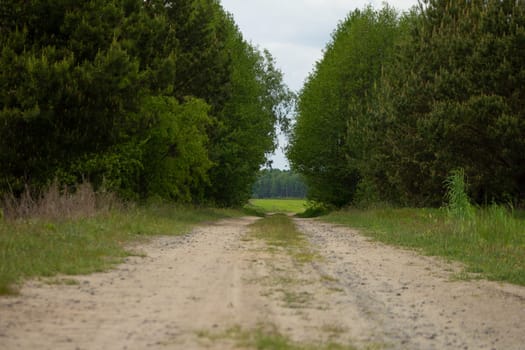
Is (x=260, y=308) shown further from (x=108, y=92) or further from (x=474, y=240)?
(x=108, y=92)

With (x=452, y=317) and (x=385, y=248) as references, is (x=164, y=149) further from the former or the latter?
(x=452, y=317)

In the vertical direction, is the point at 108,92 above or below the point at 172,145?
above

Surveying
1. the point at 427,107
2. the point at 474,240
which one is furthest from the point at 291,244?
the point at 427,107

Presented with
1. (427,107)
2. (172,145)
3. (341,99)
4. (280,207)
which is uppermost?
(341,99)

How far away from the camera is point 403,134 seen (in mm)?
33781

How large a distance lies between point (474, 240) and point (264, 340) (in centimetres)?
1143

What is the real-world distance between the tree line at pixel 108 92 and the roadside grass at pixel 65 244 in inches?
123

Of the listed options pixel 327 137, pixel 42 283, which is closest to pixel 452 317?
pixel 42 283

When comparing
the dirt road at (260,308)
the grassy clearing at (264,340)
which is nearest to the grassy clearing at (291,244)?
the dirt road at (260,308)

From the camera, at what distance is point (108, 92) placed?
2044cm

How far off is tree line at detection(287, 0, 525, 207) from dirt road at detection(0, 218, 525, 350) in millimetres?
15815

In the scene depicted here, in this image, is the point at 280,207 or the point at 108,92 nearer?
the point at 108,92

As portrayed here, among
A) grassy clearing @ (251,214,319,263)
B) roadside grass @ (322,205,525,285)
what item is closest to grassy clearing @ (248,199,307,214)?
roadside grass @ (322,205,525,285)

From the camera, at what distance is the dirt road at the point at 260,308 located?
19.3ft
